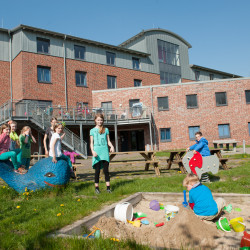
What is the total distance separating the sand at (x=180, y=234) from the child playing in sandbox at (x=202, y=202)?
0.37m

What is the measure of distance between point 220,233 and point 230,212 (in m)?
0.96

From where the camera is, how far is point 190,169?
6852 millimetres

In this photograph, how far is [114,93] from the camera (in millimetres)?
26469

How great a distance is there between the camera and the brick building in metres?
23.0

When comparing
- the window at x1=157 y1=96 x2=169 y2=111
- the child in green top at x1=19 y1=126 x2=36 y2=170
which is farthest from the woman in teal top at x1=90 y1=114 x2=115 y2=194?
the window at x1=157 y1=96 x2=169 y2=111

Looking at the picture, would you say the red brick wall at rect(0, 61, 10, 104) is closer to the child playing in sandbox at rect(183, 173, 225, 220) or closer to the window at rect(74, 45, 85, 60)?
the window at rect(74, 45, 85, 60)

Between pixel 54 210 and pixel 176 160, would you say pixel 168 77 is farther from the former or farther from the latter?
pixel 54 210

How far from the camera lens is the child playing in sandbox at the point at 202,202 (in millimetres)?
3490

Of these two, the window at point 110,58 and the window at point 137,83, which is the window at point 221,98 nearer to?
the window at point 137,83

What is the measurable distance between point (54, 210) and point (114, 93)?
22.9m

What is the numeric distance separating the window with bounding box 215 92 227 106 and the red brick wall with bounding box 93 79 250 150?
1.04 ft

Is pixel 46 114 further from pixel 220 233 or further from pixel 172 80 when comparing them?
pixel 172 80

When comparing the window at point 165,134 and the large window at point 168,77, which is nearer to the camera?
the window at point 165,134

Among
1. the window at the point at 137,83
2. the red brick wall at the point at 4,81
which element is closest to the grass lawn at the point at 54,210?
the red brick wall at the point at 4,81
